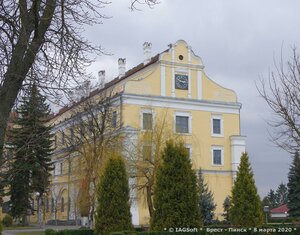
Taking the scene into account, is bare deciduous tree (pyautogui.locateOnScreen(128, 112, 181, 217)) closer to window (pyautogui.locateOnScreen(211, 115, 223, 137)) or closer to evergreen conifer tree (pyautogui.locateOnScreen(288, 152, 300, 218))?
evergreen conifer tree (pyautogui.locateOnScreen(288, 152, 300, 218))

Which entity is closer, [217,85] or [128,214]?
[128,214]

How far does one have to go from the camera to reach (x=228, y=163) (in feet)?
181

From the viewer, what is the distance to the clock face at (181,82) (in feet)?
175

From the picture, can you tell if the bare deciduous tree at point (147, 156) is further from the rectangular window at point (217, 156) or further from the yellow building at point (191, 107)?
the rectangular window at point (217, 156)

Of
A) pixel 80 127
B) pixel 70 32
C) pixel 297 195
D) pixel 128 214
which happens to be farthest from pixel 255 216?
pixel 297 195

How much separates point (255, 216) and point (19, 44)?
67.5 feet

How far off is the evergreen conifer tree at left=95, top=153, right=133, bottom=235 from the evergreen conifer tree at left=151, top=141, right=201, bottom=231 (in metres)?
2.70

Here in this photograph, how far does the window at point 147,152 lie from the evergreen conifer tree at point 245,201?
1026cm

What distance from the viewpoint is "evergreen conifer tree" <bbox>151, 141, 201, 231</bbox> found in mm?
17672

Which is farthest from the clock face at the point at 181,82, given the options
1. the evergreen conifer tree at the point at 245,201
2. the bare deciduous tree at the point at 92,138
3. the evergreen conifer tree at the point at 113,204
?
the evergreen conifer tree at the point at 113,204

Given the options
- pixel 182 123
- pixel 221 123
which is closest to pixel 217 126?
pixel 221 123

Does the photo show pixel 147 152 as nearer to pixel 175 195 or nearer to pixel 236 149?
pixel 175 195

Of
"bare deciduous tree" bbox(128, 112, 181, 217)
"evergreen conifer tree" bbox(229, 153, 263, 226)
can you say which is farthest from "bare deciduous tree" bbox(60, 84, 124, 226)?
"evergreen conifer tree" bbox(229, 153, 263, 226)

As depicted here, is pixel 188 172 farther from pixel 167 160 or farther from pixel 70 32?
pixel 70 32
